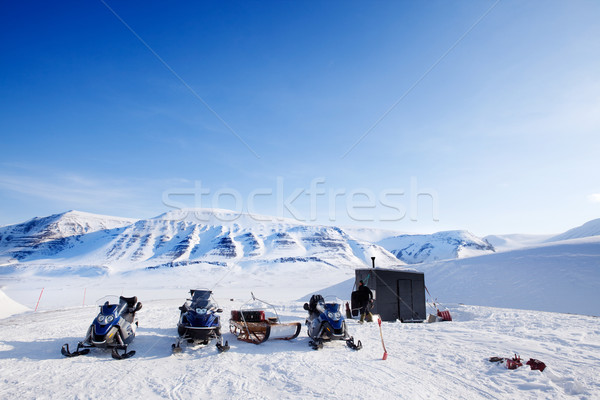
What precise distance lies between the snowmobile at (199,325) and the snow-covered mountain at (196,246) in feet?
374

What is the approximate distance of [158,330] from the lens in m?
12.0

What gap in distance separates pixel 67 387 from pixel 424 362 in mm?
7663

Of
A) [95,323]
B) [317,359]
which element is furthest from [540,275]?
[95,323]

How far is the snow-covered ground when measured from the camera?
6059 millimetres

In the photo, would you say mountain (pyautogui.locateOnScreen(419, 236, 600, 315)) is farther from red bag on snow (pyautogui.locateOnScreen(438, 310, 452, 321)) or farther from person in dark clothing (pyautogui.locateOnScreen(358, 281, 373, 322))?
person in dark clothing (pyautogui.locateOnScreen(358, 281, 373, 322))

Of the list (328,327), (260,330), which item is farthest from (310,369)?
(260,330)

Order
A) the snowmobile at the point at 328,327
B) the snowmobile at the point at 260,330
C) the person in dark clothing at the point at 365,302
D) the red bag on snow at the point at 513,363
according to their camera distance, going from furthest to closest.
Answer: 1. the person in dark clothing at the point at 365,302
2. the snowmobile at the point at 260,330
3. the snowmobile at the point at 328,327
4. the red bag on snow at the point at 513,363

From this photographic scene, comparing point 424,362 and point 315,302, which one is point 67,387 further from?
point 424,362

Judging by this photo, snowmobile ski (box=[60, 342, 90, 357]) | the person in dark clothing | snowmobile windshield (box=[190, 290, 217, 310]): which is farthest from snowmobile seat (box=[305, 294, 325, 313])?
snowmobile ski (box=[60, 342, 90, 357])

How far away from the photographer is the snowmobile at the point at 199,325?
8.84m

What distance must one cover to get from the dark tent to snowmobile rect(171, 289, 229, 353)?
11.1 metres

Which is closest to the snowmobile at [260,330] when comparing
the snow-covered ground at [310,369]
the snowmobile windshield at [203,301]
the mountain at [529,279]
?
the snow-covered ground at [310,369]

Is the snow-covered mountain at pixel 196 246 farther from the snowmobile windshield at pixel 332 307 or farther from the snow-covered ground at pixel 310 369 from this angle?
the snow-covered ground at pixel 310 369

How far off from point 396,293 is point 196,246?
150 meters
